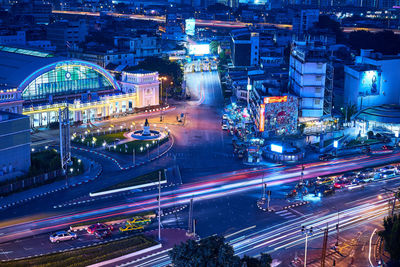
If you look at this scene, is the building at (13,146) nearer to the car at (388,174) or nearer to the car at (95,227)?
the car at (95,227)

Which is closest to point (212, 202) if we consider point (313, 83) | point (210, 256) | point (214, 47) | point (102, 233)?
point (102, 233)

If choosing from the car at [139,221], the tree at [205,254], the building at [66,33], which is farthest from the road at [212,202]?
the building at [66,33]

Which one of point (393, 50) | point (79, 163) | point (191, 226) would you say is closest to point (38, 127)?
point (79, 163)

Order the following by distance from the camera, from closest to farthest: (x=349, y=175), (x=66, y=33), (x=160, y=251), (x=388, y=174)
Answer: (x=160, y=251) < (x=349, y=175) < (x=388, y=174) < (x=66, y=33)

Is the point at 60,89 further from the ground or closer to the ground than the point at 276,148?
further from the ground

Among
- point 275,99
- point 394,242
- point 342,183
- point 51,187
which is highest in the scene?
point 275,99

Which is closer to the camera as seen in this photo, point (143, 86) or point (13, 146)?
point (13, 146)

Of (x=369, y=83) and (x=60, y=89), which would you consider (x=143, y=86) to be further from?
(x=369, y=83)
